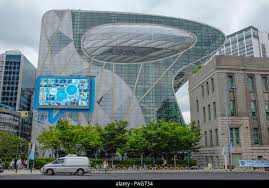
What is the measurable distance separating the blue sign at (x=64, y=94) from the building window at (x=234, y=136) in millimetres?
24680

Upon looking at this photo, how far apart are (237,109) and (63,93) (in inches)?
1200

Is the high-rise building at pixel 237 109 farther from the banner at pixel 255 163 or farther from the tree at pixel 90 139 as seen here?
the tree at pixel 90 139

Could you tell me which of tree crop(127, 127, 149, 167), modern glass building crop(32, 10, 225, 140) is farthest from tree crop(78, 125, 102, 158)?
modern glass building crop(32, 10, 225, 140)

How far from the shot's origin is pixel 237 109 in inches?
1868

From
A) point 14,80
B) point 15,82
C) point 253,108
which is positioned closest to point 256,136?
point 253,108

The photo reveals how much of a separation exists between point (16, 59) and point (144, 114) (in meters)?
117

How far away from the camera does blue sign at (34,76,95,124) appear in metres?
Answer: 41.6

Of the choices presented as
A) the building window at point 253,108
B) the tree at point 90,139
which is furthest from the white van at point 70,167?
the building window at point 253,108

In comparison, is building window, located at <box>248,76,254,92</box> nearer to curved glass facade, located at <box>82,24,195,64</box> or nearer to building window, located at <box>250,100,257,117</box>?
building window, located at <box>250,100,257,117</box>

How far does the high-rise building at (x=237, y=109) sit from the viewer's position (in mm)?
45375

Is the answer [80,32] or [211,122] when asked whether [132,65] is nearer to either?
[80,32]

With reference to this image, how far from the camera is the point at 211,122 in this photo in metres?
50.6

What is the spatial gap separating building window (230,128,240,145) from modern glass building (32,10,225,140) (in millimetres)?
39790
